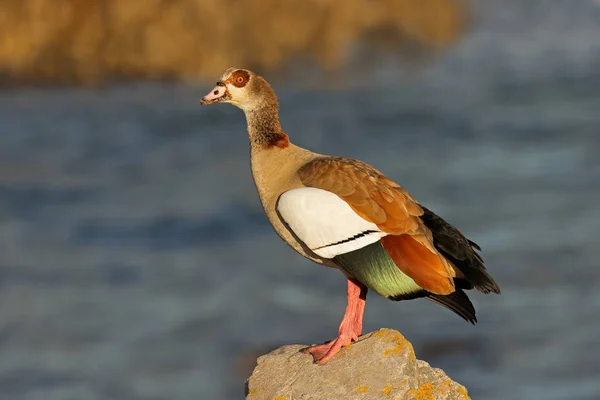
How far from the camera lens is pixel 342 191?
8.36m

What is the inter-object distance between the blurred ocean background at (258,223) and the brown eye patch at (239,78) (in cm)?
668

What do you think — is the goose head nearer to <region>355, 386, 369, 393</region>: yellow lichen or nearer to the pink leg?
the pink leg

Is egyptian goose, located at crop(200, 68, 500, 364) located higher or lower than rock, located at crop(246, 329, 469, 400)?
higher

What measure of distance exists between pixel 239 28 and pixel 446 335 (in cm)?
1846

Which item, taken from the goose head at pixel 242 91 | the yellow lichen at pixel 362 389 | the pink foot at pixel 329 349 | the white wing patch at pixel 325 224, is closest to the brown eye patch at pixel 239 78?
the goose head at pixel 242 91

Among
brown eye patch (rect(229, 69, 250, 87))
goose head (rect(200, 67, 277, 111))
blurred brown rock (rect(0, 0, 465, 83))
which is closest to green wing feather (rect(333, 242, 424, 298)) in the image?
goose head (rect(200, 67, 277, 111))

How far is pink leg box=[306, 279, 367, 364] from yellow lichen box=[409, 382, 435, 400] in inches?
23.5

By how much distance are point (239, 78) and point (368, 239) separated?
5.26ft

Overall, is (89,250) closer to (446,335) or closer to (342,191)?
(446,335)

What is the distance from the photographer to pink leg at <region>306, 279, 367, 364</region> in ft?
27.1

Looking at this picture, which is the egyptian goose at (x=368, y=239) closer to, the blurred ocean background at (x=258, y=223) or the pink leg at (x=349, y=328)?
the pink leg at (x=349, y=328)

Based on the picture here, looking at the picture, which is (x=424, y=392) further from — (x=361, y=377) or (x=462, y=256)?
(x=462, y=256)

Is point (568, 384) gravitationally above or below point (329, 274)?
below

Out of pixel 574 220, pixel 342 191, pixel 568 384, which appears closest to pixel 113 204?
pixel 574 220
